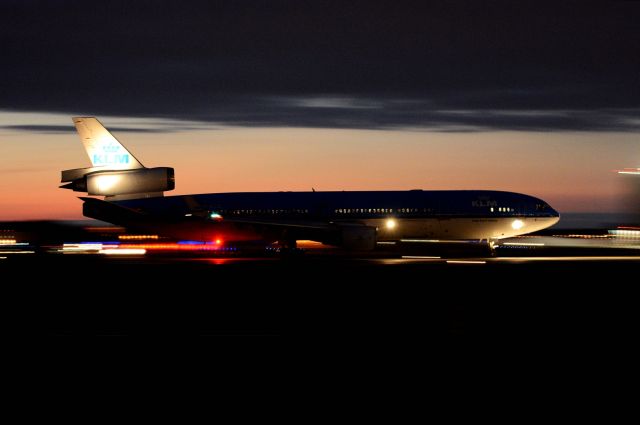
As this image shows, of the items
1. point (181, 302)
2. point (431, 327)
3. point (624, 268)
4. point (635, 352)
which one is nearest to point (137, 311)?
point (181, 302)

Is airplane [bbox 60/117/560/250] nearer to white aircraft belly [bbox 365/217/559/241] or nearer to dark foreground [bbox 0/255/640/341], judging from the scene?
white aircraft belly [bbox 365/217/559/241]

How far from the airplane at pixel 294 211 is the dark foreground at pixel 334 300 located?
42.8 ft

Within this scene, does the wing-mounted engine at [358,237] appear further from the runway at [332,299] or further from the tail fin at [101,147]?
the tail fin at [101,147]

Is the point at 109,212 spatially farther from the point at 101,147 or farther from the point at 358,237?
the point at 358,237

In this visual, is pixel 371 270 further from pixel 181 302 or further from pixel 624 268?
pixel 181 302

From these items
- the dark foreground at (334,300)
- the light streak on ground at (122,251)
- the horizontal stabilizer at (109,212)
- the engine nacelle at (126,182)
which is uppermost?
the engine nacelle at (126,182)

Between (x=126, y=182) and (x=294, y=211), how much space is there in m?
11.1

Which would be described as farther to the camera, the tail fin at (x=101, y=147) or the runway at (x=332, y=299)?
the tail fin at (x=101, y=147)

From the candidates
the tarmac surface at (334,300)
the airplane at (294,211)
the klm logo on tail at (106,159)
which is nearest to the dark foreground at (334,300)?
the tarmac surface at (334,300)

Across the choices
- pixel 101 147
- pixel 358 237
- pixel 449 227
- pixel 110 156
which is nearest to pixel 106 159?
pixel 110 156

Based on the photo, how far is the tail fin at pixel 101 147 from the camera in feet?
174

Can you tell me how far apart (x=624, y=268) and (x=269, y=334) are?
80.8ft

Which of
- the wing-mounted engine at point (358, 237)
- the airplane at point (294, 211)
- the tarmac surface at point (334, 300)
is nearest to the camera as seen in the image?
the tarmac surface at point (334, 300)

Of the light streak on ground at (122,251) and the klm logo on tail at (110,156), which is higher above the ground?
the klm logo on tail at (110,156)
